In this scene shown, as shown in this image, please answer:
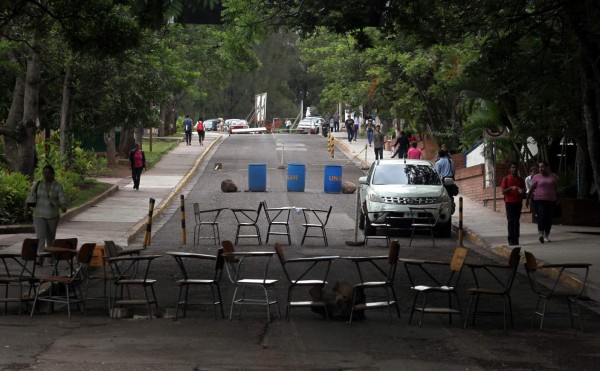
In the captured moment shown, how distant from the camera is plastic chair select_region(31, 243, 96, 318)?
13.0 meters

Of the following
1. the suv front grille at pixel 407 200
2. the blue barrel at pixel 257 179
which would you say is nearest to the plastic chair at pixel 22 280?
the suv front grille at pixel 407 200

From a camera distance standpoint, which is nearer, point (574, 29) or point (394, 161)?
point (574, 29)

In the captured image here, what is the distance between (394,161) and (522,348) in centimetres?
1509

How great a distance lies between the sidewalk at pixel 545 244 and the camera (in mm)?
19094

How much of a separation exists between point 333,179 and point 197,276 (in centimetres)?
1979

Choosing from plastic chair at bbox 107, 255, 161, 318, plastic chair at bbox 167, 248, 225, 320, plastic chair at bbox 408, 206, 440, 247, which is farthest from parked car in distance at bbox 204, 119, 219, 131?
plastic chair at bbox 107, 255, 161, 318

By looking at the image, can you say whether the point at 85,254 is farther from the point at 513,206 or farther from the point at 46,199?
the point at 513,206

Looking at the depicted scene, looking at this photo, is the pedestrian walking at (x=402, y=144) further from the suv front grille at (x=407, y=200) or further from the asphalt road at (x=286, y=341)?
the asphalt road at (x=286, y=341)

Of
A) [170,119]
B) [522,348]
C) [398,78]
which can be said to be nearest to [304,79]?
[170,119]

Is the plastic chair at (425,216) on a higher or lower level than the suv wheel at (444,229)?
higher

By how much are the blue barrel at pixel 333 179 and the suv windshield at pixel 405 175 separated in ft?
33.9

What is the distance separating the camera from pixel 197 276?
16.7m

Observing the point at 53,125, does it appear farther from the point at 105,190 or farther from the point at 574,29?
the point at 574,29

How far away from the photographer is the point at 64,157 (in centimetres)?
3112
